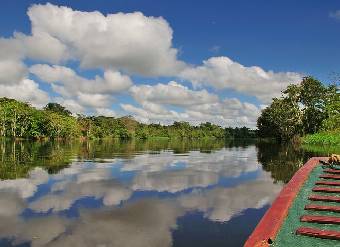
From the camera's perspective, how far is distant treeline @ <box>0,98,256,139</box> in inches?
3150

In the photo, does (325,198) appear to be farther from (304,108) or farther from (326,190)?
(304,108)

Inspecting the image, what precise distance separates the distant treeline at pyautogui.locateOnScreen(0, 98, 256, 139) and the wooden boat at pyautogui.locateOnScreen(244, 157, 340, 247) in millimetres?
77482

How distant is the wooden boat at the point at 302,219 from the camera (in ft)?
15.3

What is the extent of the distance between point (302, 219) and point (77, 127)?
316ft

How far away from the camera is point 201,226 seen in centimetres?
932

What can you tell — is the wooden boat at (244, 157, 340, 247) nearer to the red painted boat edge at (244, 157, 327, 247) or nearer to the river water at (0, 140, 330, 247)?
the red painted boat edge at (244, 157, 327, 247)

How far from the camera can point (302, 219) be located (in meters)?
5.48

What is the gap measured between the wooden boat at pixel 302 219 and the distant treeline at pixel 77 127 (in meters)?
77.5

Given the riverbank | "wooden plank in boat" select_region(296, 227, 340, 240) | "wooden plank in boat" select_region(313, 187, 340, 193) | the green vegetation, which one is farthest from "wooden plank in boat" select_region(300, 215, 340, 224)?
the green vegetation

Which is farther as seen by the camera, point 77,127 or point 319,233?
point 77,127

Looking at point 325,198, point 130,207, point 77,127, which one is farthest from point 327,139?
point 77,127

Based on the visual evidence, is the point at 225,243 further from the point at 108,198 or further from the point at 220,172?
the point at 220,172

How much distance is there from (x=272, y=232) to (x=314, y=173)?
5.45m

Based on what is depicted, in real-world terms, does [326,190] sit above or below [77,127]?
below
